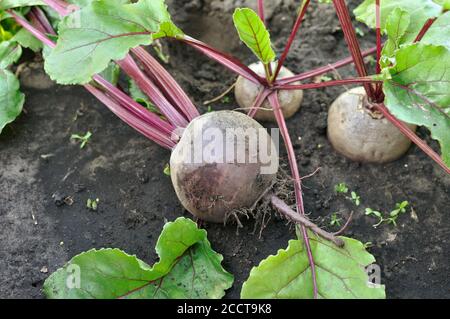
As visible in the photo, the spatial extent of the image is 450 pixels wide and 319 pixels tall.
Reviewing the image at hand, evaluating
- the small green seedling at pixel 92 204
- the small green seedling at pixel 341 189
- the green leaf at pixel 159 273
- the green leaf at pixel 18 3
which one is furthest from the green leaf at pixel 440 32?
the green leaf at pixel 18 3

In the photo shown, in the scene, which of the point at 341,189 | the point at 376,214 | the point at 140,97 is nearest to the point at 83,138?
the point at 140,97

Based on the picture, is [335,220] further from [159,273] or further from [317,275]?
[159,273]

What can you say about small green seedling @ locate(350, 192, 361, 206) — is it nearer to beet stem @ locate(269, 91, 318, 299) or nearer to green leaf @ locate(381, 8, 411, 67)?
beet stem @ locate(269, 91, 318, 299)

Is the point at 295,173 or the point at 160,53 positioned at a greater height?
the point at 160,53

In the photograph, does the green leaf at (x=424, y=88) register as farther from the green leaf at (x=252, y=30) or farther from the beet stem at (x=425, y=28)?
the green leaf at (x=252, y=30)

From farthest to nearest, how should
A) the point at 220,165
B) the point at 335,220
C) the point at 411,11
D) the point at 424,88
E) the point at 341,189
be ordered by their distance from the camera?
the point at 341,189 → the point at 335,220 → the point at 411,11 → the point at 220,165 → the point at 424,88

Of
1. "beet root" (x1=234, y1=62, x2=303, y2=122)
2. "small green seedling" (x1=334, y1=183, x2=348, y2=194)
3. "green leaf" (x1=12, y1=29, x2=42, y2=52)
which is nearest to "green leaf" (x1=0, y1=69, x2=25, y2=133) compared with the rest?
"green leaf" (x1=12, y1=29, x2=42, y2=52)
